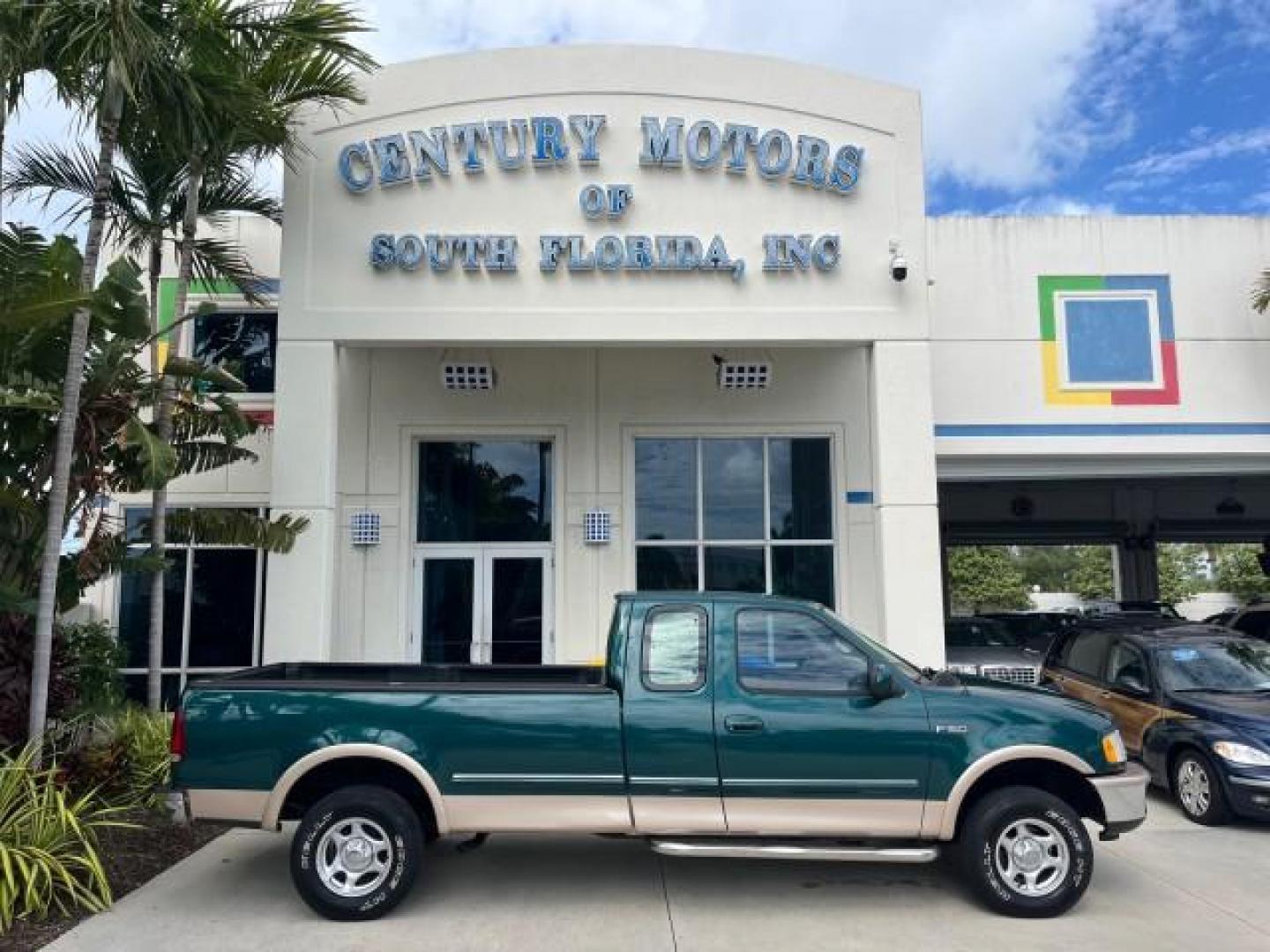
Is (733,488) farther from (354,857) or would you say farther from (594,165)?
(354,857)

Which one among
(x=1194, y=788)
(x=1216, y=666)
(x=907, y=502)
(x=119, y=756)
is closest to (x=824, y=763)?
(x=1194, y=788)

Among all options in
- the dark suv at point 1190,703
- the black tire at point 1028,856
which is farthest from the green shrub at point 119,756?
the dark suv at point 1190,703

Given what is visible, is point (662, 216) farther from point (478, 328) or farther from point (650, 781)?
point (650, 781)

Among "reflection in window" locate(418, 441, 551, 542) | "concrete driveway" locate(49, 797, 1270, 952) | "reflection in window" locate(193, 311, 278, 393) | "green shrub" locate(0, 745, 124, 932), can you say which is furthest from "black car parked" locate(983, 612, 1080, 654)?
"green shrub" locate(0, 745, 124, 932)

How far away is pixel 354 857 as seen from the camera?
5773 millimetres

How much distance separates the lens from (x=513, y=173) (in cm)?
1077

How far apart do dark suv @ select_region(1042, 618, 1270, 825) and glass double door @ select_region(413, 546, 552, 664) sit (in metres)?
6.12

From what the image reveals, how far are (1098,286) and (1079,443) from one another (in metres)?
2.17

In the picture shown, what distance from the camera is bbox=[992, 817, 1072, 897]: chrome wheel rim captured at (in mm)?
5695

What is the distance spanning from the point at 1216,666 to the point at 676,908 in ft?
19.5

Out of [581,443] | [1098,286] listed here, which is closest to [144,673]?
[581,443]

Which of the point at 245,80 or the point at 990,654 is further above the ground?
the point at 245,80

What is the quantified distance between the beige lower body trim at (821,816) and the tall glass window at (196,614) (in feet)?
28.0

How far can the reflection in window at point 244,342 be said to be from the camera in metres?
12.8
